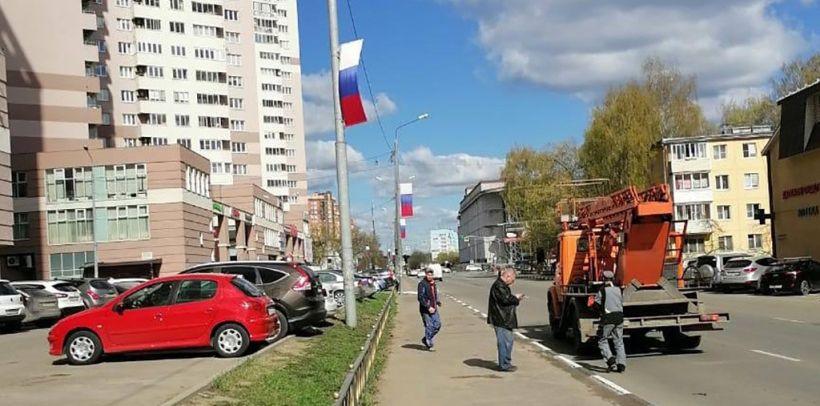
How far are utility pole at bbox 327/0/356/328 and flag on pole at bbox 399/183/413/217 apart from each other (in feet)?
99.4

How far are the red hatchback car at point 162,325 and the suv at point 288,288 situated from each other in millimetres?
3254

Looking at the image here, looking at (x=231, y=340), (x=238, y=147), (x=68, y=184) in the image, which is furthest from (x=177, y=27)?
(x=231, y=340)

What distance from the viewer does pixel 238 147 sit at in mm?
102438

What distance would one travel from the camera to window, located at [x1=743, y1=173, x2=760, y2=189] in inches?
2884

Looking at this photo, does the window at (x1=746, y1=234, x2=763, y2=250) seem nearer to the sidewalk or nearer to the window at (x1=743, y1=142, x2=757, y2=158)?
the window at (x1=743, y1=142, x2=757, y2=158)

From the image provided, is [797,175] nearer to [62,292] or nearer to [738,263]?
[738,263]

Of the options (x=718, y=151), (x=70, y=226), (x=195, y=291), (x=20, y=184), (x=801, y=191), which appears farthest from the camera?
(x=718, y=151)

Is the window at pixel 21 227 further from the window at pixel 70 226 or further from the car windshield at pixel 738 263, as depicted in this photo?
the car windshield at pixel 738 263

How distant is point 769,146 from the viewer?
46.8 meters

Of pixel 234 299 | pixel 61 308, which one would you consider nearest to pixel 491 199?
pixel 61 308

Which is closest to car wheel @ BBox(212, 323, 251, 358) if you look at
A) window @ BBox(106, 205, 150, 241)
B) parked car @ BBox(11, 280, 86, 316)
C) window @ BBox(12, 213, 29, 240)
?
parked car @ BBox(11, 280, 86, 316)

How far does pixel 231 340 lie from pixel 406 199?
123 feet

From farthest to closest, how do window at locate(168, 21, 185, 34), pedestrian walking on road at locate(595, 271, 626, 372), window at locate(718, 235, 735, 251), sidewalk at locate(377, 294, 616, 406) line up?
window at locate(168, 21, 185, 34) < window at locate(718, 235, 735, 251) < pedestrian walking on road at locate(595, 271, 626, 372) < sidewalk at locate(377, 294, 616, 406)

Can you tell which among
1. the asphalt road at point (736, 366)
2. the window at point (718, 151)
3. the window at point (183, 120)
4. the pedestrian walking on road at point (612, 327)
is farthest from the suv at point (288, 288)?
the window at point (183, 120)
